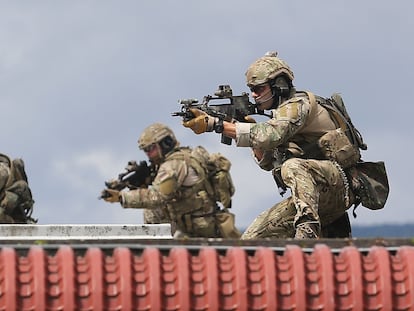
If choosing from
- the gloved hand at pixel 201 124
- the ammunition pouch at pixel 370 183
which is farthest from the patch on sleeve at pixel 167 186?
the gloved hand at pixel 201 124

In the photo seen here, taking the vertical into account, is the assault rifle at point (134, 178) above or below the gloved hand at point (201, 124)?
above

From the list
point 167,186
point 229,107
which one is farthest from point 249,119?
point 167,186

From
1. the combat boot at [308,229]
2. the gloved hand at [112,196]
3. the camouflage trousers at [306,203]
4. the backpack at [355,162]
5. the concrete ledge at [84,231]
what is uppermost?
the gloved hand at [112,196]

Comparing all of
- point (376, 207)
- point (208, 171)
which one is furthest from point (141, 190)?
point (376, 207)

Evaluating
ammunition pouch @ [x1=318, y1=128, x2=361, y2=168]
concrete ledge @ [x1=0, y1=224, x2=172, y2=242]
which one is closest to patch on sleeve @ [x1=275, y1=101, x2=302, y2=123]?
ammunition pouch @ [x1=318, y1=128, x2=361, y2=168]

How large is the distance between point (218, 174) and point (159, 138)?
1.10 m

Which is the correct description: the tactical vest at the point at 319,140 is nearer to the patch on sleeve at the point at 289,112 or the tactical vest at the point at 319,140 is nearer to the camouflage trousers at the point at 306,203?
the camouflage trousers at the point at 306,203

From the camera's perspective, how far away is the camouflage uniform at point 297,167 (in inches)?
715

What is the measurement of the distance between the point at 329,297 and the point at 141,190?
49.3ft

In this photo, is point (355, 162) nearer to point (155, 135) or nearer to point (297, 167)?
point (297, 167)

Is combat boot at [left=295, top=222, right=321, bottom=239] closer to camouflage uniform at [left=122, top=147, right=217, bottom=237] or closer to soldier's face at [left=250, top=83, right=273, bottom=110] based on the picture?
soldier's face at [left=250, top=83, right=273, bottom=110]

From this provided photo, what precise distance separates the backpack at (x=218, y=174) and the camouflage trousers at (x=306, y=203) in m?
10.6

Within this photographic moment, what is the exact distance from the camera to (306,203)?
18.2m

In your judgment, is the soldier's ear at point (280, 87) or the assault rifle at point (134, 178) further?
the assault rifle at point (134, 178)
